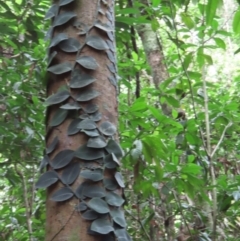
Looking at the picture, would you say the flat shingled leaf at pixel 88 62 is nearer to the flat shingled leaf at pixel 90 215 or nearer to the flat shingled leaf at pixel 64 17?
the flat shingled leaf at pixel 64 17

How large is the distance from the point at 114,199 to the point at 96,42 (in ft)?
1.20

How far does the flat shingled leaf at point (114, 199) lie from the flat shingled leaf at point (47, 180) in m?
0.11

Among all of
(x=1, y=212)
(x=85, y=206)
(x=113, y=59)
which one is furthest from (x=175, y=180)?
(x=1, y=212)

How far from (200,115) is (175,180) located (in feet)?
1.30

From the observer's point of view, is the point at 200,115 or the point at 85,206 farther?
the point at 200,115

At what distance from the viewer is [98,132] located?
859 millimetres

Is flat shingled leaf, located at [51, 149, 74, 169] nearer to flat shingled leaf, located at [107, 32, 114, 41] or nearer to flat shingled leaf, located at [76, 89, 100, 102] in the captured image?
flat shingled leaf, located at [76, 89, 100, 102]

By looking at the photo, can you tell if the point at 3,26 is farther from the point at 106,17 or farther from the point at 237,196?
the point at 237,196

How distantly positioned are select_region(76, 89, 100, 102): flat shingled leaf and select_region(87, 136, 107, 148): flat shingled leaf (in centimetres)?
9

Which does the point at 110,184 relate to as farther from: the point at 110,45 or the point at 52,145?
the point at 110,45

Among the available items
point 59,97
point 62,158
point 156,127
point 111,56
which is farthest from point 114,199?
point 156,127

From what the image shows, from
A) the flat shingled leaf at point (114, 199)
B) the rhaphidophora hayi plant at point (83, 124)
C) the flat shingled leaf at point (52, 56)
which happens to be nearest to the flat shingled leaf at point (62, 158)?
the rhaphidophora hayi plant at point (83, 124)

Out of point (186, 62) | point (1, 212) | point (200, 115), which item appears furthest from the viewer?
point (1, 212)

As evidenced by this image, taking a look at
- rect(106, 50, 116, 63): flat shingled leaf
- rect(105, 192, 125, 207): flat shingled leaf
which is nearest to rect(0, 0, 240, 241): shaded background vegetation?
rect(106, 50, 116, 63): flat shingled leaf
